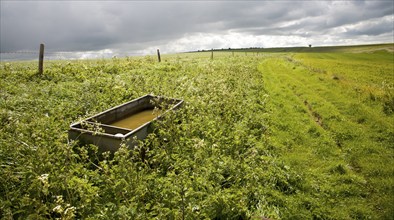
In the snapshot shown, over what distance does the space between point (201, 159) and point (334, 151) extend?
16.0ft

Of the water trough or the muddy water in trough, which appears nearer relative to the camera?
the water trough

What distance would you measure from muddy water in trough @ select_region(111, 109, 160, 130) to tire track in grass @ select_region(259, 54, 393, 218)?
176 inches

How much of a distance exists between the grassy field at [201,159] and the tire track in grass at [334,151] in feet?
0.12

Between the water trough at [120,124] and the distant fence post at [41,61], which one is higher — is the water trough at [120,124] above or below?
below

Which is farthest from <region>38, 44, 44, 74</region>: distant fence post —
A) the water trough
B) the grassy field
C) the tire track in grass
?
the tire track in grass

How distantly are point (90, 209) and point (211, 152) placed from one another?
126 inches

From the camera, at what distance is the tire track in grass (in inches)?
236

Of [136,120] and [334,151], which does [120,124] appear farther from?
[334,151]

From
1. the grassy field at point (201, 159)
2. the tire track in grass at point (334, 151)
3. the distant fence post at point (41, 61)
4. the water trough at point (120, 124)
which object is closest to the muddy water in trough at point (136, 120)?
the water trough at point (120, 124)

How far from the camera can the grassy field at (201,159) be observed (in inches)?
177

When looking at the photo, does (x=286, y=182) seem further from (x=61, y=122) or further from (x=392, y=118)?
(x=392, y=118)

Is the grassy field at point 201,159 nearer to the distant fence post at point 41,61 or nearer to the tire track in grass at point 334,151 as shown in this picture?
the tire track in grass at point 334,151

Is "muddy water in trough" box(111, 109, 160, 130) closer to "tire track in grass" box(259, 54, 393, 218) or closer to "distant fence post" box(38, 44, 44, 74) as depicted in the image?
"tire track in grass" box(259, 54, 393, 218)

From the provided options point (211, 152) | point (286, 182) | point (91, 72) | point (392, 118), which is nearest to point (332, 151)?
point (286, 182)
